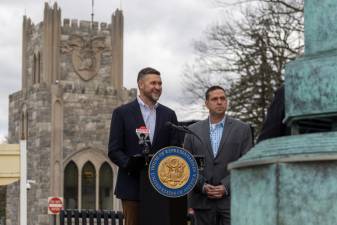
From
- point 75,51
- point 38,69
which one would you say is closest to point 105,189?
point 38,69

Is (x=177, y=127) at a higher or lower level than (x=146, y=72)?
lower

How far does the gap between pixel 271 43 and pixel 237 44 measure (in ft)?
6.41

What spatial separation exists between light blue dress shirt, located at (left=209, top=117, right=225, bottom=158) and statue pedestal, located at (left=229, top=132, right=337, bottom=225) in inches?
153

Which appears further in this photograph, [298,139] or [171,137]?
[171,137]

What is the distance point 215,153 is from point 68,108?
45.6m

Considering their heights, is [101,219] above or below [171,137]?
below

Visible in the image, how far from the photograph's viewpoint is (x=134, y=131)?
5.64m

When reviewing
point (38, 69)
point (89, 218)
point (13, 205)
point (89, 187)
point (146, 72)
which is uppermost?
point (38, 69)

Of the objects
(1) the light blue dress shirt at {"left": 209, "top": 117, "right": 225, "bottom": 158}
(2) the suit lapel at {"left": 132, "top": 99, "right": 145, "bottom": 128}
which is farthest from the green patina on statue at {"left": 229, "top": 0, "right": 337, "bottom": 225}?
(1) the light blue dress shirt at {"left": 209, "top": 117, "right": 225, "bottom": 158}

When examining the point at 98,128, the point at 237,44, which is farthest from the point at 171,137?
the point at 98,128

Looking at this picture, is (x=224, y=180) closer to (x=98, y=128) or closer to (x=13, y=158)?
(x=13, y=158)

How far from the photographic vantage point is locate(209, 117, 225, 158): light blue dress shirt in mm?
6402

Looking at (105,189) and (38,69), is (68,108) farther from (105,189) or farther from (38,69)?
(105,189)

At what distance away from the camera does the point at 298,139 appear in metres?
2.47
